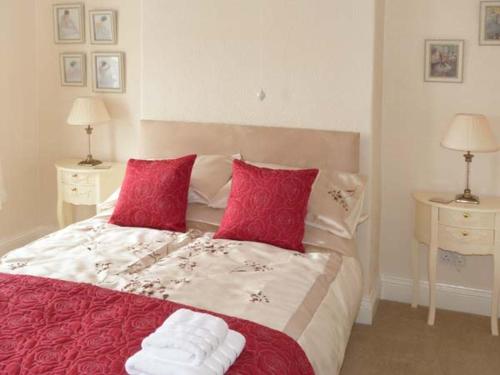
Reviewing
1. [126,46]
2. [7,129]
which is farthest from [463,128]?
[7,129]

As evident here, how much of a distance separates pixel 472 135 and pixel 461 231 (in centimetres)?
54

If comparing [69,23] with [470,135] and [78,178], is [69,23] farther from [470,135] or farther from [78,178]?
[470,135]

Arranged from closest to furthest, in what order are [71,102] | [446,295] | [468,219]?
1. [468,219]
2. [446,295]
3. [71,102]

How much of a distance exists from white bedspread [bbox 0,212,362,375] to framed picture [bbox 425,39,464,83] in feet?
4.39

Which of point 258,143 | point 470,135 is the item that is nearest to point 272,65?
point 258,143

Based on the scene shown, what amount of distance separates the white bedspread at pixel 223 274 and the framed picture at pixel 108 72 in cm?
159

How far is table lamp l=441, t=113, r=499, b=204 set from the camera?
334 cm

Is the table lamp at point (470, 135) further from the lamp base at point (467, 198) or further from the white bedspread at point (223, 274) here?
the white bedspread at point (223, 274)

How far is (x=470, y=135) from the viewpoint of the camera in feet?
11.0

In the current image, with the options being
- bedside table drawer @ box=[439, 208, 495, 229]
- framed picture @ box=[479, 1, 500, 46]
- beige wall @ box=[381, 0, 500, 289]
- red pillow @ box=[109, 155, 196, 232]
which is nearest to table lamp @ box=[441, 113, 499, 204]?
bedside table drawer @ box=[439, 208, 495, 229]

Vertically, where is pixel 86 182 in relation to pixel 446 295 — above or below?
above

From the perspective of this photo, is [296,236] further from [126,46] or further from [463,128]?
[126,46]

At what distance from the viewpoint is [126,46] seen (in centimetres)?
443

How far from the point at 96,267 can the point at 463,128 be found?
83.3 inches
